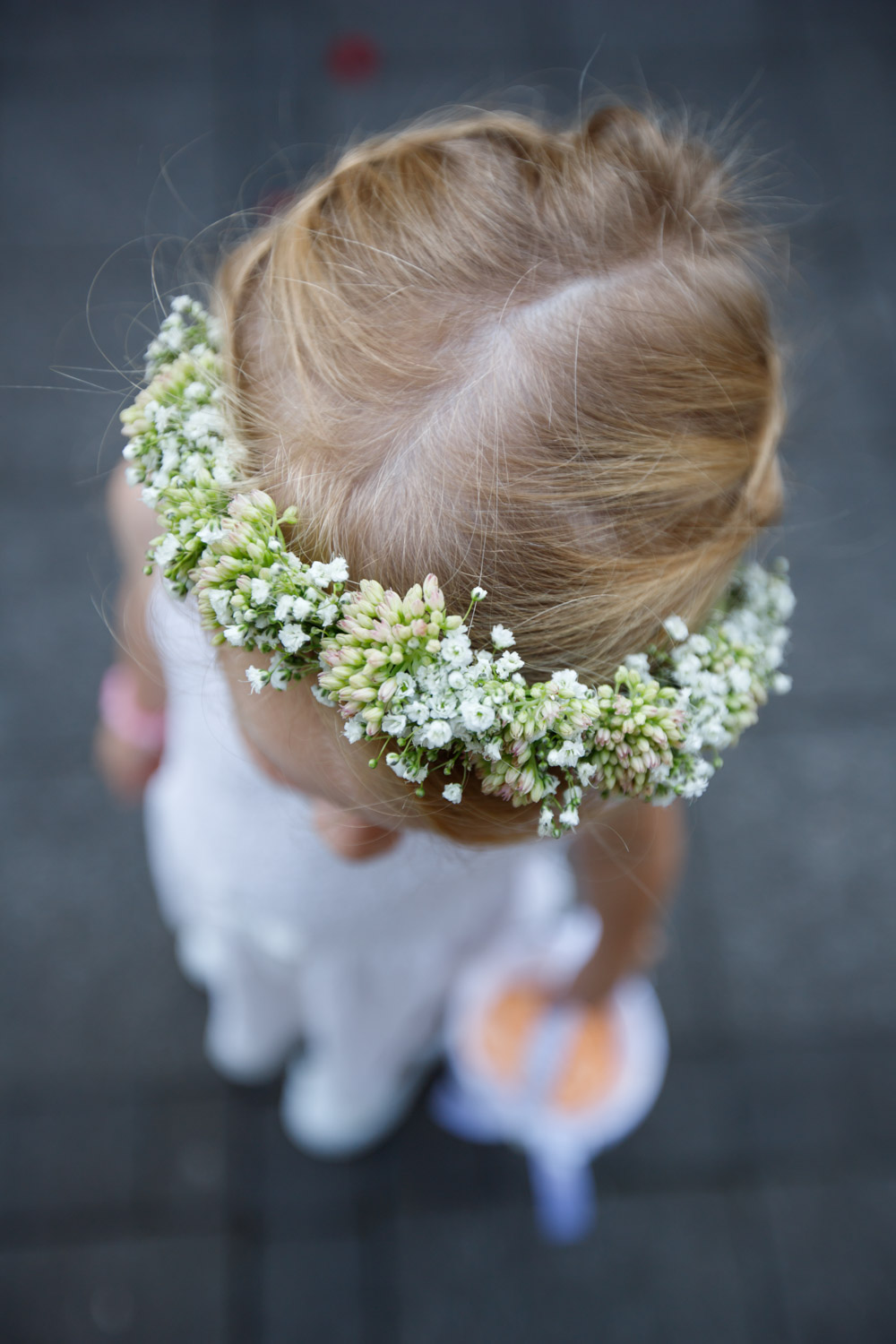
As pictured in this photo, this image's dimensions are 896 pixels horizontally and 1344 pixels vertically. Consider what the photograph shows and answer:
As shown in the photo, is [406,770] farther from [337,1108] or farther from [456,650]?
[337,1108]

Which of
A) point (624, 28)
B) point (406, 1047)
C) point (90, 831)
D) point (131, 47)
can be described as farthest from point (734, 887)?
point (131, 47)

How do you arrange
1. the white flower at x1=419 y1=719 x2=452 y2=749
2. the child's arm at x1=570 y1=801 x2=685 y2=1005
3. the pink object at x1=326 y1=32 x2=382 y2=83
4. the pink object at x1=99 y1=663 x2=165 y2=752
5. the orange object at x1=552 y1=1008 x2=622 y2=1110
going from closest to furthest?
1. the white flower at x1=419 y1=719 x2=452 y2=749
2. the child's arm at x1=570 y1=801 x2=685 y2=1005
3. the pink object at x1=99 y1=663 x2=165 y2=752
4. the orange object at x1=552 y1=1008 x2=622 y2=1110
5. the pink object at x1=326 y1=32 x2=382 y2=83

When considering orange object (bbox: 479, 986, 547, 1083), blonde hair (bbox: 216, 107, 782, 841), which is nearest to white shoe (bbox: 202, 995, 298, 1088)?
orange object (bbox: 479, 986, 547, 1083)

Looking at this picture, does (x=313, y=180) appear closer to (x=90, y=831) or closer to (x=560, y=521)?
(x=560, y=521)

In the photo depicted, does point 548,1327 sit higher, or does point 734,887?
point 734,887

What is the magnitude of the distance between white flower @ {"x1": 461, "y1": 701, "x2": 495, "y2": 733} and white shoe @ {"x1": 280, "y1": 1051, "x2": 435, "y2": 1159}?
1388 millimetres

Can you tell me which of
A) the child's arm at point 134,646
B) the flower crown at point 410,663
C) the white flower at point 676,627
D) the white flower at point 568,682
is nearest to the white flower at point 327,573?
the flower crown at point 410,663

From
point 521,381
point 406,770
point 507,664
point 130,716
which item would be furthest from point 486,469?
point 130,716

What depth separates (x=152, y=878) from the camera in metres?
2.41

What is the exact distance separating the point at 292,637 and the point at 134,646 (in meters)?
0.78

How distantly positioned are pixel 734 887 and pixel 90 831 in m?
1.61

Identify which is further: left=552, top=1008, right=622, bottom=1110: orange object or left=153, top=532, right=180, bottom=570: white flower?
left=552, top=1008, right=622, bottom=1110: orange object

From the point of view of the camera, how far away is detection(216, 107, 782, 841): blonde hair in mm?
984

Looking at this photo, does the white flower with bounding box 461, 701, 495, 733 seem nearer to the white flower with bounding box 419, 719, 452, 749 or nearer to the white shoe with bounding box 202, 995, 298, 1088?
the white flower with bounding box 419, 719, 452, 749
